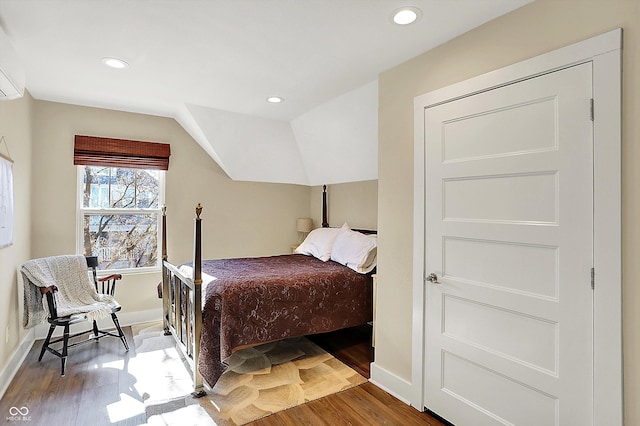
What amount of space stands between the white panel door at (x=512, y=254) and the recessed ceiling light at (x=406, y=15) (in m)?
0.53

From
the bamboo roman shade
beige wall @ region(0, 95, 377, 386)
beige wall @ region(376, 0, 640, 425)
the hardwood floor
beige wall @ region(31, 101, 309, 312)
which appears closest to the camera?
beige wall @ region(376, 0, 640, 425)

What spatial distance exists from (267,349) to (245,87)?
2.40 meters

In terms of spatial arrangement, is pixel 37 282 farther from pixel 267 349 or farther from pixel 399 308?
pixel 399 308

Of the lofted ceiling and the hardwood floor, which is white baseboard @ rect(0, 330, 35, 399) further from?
the lofted ceiling

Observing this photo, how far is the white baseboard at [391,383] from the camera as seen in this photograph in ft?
7.89

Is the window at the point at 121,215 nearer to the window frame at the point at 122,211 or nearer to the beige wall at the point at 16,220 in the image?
the window frame at the point at 122,211

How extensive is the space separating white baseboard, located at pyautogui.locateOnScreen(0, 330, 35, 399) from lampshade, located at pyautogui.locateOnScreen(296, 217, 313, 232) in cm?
312

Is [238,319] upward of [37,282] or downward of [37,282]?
downward

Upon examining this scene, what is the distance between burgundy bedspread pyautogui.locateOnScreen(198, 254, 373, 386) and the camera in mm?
2578

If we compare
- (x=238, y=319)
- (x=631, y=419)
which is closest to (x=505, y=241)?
(x=631, y=419)

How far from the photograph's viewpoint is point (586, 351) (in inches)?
61.9

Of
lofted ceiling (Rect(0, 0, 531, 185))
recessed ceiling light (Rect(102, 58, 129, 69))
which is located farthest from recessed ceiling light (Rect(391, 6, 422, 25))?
recessed ceiling light (Rect(102, 58, 129, 69))

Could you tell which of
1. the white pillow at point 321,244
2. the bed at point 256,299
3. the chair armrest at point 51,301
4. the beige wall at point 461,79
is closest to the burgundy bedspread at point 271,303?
the bed at point 256,299

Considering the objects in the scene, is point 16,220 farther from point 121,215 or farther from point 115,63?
point 115,63
